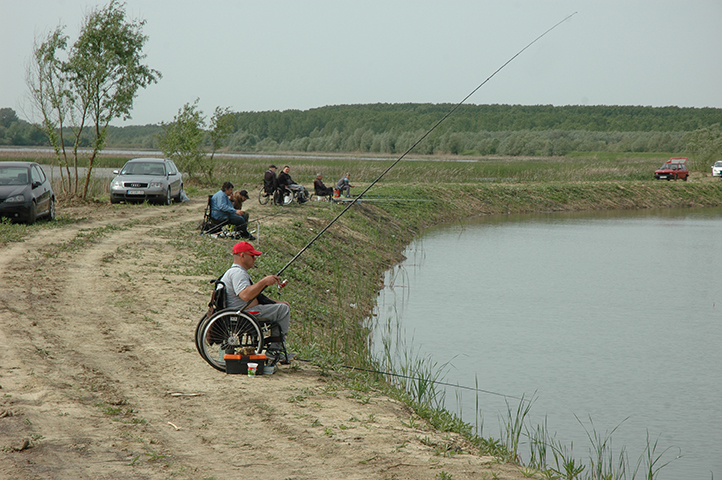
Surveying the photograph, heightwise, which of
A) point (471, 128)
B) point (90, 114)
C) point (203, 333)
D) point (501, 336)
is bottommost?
point (501, 336)

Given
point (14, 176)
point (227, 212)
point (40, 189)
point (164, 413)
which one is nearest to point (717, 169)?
point (227, 212)

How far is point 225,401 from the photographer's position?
613 centimetres

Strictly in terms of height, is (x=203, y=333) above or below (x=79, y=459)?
above

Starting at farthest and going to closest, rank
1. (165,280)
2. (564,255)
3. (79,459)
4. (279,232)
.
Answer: (564,255) → (279,232) → (165,280) → (79,459)

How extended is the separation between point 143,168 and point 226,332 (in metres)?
17.2

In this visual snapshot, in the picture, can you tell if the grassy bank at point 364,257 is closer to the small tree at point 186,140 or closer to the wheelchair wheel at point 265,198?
the wheelchair wheel at point 265,198

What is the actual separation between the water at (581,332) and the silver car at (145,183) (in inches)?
324

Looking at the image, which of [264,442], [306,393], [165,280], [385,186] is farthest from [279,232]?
[385,186]

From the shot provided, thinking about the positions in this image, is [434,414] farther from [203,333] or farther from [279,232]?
[279,232]

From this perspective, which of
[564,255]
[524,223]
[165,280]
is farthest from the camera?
[524,223]

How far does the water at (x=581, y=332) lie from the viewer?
7.83m

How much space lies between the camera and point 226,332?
22.4 feet

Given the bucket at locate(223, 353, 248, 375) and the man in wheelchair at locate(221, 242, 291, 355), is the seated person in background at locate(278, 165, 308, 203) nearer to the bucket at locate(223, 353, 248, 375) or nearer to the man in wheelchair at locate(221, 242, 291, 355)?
the man in wheelchair at locate(221, 242, 291, 355)

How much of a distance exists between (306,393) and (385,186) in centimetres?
2646
